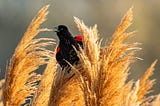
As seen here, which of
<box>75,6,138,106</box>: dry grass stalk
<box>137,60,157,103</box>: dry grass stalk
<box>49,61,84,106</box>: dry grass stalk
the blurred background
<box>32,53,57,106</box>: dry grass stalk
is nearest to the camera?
<box>75,6,138,106</box>: dry grass stalk

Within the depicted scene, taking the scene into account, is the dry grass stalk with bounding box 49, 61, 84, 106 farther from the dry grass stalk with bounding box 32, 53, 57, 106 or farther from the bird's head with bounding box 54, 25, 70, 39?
the bird's head with bounding box 54, 25, 70, 39

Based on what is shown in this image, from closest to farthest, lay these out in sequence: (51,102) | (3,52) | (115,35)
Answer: (115,35) → (51,102) → (3,52)

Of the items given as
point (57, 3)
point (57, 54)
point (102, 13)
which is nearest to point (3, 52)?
point (102, 13)

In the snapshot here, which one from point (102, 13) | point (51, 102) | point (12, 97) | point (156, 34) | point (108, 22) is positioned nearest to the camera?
point (51, 102)

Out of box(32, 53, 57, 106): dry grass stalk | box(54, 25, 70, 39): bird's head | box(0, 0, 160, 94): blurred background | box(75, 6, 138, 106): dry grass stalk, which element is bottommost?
box(75, 6, 138, 106): dry grass stalk

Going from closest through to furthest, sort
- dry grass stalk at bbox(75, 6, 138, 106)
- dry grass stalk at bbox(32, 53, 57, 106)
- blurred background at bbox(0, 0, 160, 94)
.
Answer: dry grass stalk at bbox(75, 6, 138, 106) < dry grass stalk at bbox(32, 53, 57, 106) < blurred background at bbox(0, 0, 160, 94)

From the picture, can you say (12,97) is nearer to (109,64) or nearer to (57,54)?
(57,54)

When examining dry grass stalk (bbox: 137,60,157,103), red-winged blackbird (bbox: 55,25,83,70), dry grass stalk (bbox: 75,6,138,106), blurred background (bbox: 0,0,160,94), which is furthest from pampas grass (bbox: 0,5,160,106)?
blurred background (bbox: 0,0,160,94)
